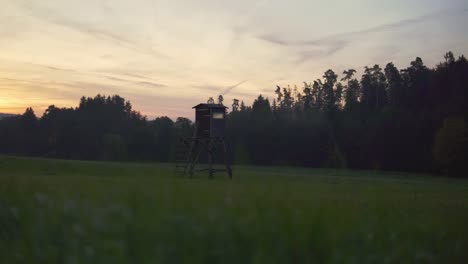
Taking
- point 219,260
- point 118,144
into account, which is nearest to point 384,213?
point 219,260

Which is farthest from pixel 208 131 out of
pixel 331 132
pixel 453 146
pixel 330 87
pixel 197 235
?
→ pixel 330 87

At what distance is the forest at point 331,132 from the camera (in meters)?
68.4

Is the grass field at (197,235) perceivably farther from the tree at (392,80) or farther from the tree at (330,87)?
the tree at (330,87)

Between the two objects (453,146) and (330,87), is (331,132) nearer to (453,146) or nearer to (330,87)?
(453,146)

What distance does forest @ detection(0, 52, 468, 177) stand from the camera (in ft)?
225

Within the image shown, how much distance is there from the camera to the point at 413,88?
8375 centimetres

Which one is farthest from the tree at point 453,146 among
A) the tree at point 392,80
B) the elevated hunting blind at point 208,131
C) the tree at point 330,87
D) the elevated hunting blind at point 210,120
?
the tree at point 330,87

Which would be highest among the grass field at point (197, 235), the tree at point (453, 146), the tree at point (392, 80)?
the tree at point (392, 80)

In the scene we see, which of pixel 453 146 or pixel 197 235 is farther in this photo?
pixel 453 146

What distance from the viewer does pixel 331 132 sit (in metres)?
78.4

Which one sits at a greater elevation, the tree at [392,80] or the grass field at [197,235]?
the tree at [392,80]

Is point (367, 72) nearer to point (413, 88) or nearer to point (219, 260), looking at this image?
point (413, 88)

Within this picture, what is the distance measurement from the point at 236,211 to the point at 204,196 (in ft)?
5.75

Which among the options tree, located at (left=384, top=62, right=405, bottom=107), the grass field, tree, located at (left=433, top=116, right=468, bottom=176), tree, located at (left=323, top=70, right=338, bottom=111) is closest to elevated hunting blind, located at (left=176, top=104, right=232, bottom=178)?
tree, located at (left=433, top=116, right=468, bottom=176)
